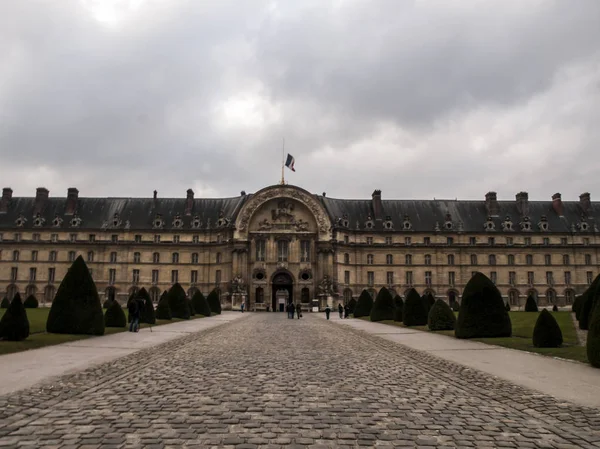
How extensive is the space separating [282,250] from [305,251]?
10.0ft

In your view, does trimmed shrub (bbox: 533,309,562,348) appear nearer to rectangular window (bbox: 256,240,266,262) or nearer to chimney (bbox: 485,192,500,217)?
rectangular window (bbox: 256,240,266,262)

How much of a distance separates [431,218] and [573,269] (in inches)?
791

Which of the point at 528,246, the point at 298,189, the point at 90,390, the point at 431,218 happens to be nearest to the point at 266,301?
the point at 298,189

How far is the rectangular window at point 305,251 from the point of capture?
64188 mm

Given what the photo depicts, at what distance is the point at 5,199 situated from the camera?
229 feet

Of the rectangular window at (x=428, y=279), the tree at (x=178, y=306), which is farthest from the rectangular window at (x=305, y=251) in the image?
the tree at (x=178, y=306)

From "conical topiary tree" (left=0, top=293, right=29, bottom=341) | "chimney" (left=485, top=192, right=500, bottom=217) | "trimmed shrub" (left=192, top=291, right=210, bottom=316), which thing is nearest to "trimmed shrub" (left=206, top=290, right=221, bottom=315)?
"trimmed shrub" (left=192, top=291, right=210, bottom=316)

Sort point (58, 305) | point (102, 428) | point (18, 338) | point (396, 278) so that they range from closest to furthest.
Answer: point (102, 428) < point (18, 338) < point (58, 305) < point (396, 278)

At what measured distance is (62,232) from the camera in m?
67.4

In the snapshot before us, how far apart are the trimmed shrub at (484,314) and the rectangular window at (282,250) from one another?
142ft

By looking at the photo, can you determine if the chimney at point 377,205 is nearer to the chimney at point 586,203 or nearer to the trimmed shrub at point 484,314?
the chimney at point 586,203

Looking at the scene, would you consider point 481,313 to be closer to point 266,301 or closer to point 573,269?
point 266,301

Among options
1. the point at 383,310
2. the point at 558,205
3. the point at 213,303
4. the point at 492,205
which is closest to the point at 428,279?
the point at 492,205

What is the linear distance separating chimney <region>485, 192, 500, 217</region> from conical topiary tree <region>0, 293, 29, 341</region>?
65.1 m
